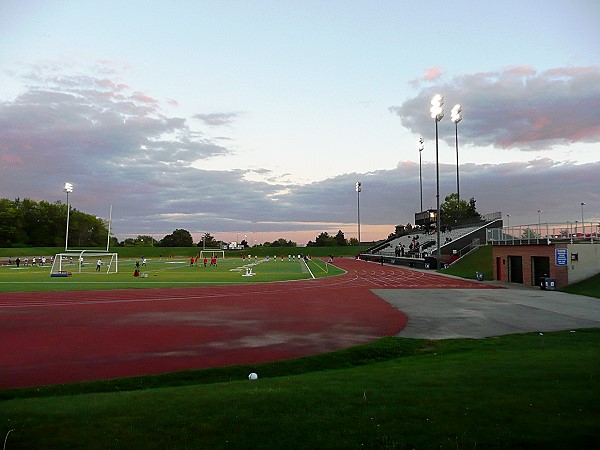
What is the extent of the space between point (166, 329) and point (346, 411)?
11.5 meters

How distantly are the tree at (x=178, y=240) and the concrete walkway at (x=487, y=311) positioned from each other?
121 m

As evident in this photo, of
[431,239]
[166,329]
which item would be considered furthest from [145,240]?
[166,329]

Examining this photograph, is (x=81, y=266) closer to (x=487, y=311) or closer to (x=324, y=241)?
(x=487, y=311)

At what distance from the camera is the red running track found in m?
11.8

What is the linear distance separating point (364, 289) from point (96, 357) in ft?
68.1

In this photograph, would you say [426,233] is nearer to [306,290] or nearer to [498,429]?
[306,290]

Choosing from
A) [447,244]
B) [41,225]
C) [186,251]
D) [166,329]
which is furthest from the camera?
[41,225]

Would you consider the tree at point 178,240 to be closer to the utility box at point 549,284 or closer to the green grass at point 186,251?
the green grass at point 186,251

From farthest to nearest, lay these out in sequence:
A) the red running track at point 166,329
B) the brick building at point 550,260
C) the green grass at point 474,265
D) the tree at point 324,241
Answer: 1. the tree at point 324,241
2. the green grass at point 474,265
3. the brick building at point 550,260
4. the red running track at point 166,329

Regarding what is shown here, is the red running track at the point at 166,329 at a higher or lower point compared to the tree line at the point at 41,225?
lower

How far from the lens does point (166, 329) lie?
54.1 feet

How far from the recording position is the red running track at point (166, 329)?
11797 millimetres

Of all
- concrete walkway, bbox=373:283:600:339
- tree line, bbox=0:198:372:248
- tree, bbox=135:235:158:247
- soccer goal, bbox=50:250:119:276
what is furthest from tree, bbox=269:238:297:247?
concrete walkway, bbox=373:283:600:339

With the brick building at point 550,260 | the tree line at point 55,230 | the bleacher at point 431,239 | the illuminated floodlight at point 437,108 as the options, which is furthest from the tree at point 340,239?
the brick building at point 550,260
